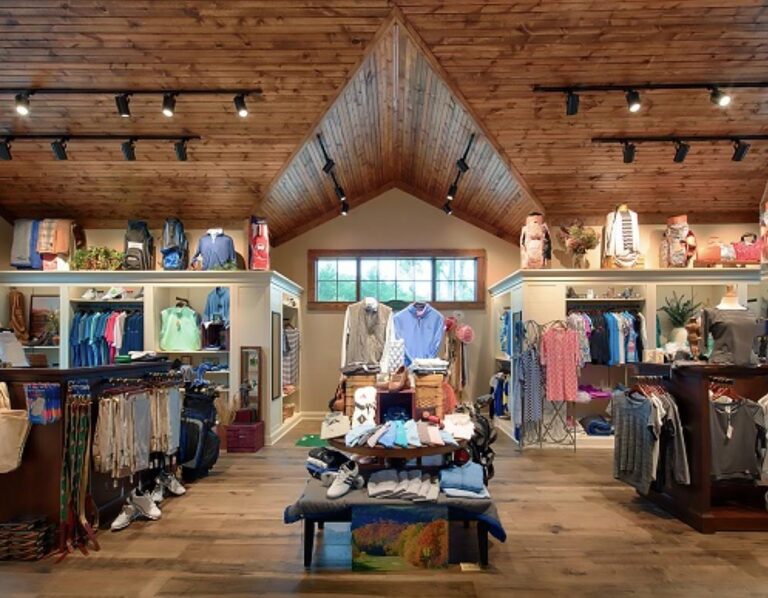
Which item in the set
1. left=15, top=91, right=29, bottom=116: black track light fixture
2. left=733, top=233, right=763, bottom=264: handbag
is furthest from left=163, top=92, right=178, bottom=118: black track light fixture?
left=733, top=233, right=763, bottom=264: handbag

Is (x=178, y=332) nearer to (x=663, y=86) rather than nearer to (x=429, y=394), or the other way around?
(x=429, y=394)

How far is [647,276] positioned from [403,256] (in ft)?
12.5

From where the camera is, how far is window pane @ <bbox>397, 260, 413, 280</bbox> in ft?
31.0

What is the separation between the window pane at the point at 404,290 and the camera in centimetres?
945

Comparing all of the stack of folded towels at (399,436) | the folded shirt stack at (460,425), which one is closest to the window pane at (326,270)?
the folded shirt stack at (460,425)

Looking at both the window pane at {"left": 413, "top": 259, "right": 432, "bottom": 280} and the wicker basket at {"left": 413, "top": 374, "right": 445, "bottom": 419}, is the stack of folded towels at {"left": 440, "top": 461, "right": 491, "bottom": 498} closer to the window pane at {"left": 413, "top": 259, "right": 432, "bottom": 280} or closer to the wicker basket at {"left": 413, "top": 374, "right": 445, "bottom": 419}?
the wicker basket at {"left": 413, "top": 374, "right": 445, "bottom": 419}

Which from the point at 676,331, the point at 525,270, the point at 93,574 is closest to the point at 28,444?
the point at 93,574

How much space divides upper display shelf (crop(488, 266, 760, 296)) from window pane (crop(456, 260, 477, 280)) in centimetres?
238

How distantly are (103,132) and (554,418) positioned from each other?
598 cm

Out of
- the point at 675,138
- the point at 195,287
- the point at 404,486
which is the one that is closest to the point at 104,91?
the point at 195,287

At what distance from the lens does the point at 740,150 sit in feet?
18.8

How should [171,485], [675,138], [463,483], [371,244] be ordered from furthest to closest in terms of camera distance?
[371,244], [675,138], [171,485], [463,483]

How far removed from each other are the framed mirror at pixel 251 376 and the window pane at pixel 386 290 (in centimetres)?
300

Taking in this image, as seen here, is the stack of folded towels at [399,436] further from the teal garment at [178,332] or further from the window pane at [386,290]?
the window pane at [386,290]
